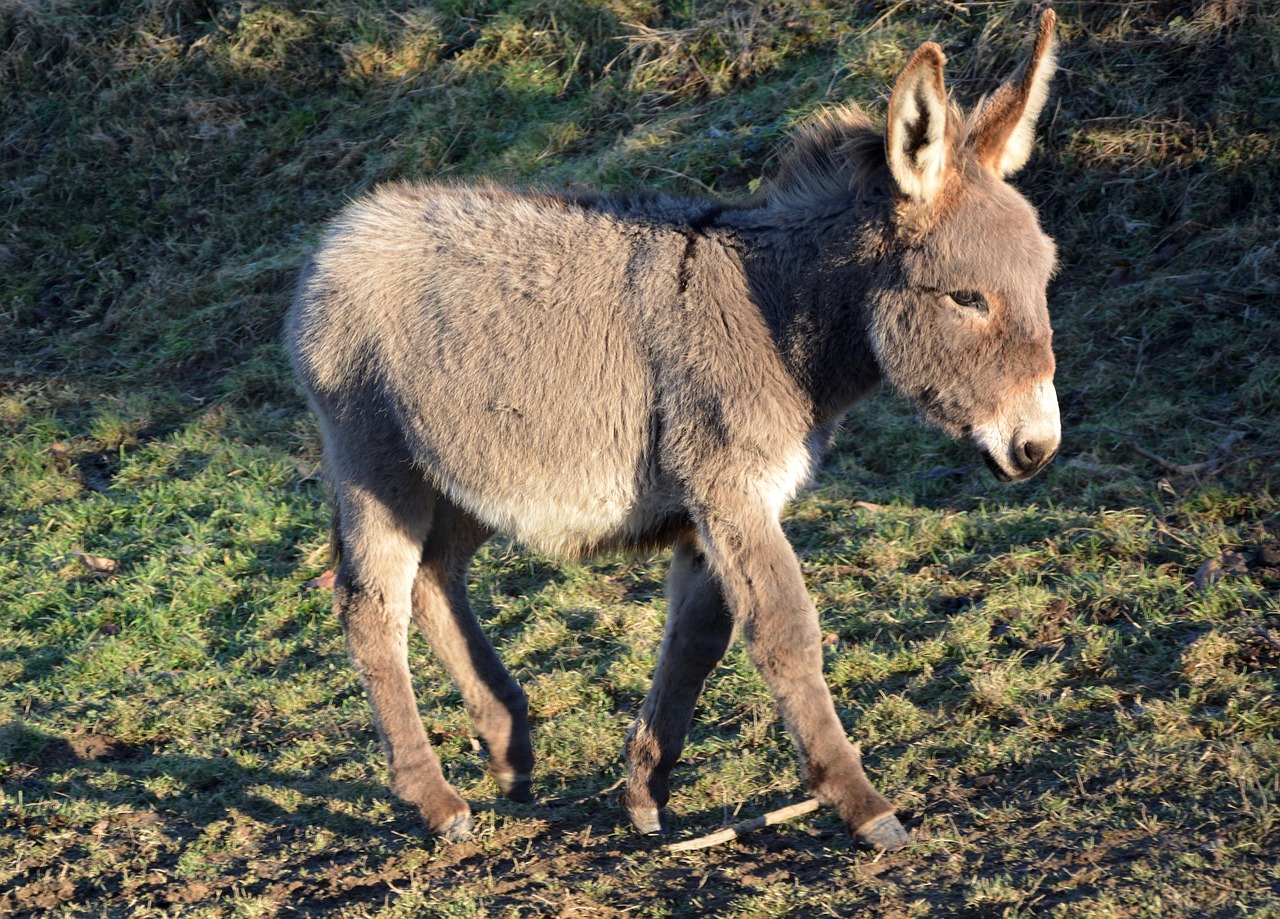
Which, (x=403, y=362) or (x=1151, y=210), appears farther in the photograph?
(x=1151, y=210)

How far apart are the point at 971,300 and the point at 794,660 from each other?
1062 millimetres

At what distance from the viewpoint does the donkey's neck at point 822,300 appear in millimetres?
3559

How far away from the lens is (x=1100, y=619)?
4.58 meters

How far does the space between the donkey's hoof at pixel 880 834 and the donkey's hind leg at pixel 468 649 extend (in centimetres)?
123

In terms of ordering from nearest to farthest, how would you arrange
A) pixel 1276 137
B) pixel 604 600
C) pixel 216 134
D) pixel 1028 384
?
pixel 1028 384, pixel 604 600, pixel 1276 137, pixel 216 134

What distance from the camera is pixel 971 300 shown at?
341 cm

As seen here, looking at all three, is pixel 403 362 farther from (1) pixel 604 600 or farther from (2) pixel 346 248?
(1) pixel 604 600

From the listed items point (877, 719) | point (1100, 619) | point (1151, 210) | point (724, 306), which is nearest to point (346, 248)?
point (724, 306)

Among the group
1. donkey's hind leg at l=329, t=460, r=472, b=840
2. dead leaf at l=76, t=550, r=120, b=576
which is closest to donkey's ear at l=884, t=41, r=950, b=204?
donkey's hind leg at l=329, t=460, r=472, b=840

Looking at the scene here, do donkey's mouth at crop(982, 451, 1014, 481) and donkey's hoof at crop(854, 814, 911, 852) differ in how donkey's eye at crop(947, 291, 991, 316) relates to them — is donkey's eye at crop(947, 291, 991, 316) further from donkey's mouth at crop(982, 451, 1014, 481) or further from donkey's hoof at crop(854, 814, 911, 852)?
donkey's hoof at crop(854, 814, 911, 852)

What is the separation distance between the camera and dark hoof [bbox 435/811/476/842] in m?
3.82

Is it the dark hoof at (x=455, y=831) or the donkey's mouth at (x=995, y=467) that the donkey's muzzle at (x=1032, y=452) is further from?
the dark hoof at (x=455, y=831)

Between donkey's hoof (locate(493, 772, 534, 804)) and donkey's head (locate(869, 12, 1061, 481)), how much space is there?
1.77 metres

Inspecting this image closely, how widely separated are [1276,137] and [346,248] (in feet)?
16.2
